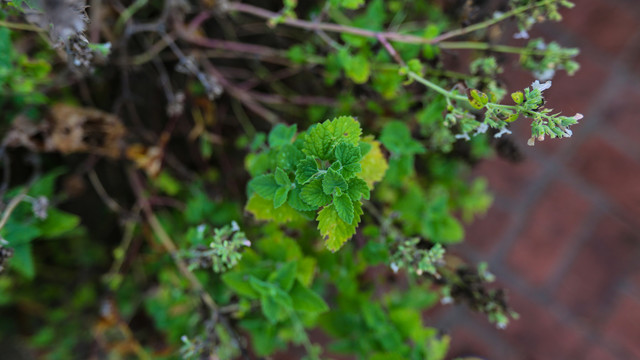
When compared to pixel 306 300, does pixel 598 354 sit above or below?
above

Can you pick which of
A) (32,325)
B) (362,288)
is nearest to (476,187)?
(362,288)

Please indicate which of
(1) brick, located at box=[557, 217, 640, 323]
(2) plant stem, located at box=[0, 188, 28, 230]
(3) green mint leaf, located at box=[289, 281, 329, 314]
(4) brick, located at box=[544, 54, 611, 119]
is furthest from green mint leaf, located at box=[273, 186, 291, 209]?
(1) brick, located at box=[557, 217, 640, 323]

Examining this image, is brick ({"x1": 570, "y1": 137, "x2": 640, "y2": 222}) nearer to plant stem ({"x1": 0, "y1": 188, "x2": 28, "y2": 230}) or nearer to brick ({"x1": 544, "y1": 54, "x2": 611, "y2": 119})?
brick ({"x1": 544, "y1": 54, "x2": 611, "y2": 119})

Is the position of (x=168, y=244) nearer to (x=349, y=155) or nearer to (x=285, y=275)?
(x=285, y=275)

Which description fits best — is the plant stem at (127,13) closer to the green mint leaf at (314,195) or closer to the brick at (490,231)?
the green mint leaf at (314,195)

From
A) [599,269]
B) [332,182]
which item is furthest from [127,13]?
[599,269]

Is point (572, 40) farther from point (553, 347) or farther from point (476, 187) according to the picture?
point (553, 347)
